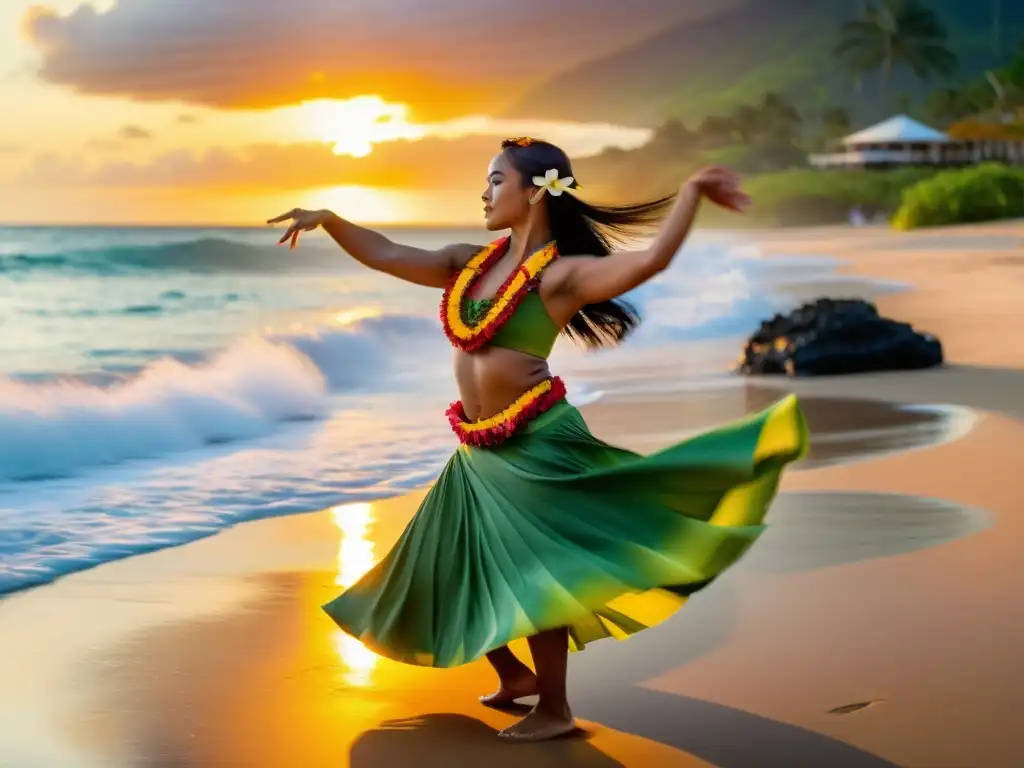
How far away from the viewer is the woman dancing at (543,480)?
12.5 ft

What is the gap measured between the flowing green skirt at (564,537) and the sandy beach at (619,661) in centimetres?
27

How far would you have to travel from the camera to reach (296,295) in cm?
2908

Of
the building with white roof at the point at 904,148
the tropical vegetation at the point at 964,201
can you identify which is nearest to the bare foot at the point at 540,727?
the tropical vegetation at the point at 964,201

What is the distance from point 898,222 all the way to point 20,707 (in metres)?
39.9

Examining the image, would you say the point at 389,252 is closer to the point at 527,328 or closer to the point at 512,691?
the point at 527,328

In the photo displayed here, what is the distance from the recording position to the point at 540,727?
3879 millimetres

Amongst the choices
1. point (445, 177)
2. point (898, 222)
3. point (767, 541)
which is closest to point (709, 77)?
point (445, 177)

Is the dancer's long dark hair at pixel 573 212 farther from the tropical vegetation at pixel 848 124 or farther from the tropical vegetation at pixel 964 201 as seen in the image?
the tropical vegetation at pixel 848 124

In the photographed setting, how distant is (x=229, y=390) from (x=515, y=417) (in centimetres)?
784

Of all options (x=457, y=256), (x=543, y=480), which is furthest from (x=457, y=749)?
(x=457, y=256)

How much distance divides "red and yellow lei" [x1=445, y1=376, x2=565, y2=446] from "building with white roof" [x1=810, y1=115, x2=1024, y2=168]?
54711 mm

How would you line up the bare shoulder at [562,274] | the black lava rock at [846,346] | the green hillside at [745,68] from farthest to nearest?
1. the green hillside at [745,68]
2. the black lava rock at [846,346]
3. the bare shoulder at [562,274]

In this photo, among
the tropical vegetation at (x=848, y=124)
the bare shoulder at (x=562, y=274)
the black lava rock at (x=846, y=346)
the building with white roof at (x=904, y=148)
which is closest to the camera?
the bare shoulder at (x=562, y=274)

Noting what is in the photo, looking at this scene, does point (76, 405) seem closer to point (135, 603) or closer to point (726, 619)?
point (135, 603)
